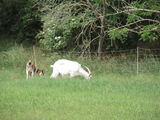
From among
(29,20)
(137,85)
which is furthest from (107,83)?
(29,20)

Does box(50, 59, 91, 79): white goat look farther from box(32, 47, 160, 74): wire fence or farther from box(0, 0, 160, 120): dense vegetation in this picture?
box(32, 47, 160, 74): wire fence

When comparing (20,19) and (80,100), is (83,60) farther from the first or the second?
(20,19)

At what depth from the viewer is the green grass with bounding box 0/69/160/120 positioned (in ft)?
41.4

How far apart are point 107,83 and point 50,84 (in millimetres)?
2090

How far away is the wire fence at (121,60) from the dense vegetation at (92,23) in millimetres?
620

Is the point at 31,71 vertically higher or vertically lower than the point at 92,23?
lower

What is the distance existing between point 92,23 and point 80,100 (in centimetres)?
1190

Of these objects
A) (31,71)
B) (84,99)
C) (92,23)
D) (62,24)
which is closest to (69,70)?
(31,71)

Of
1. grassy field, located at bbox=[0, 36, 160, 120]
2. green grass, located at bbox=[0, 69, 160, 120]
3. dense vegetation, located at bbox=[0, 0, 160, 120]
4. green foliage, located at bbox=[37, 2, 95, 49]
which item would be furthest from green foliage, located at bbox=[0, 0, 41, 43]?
green grass, located at bbox=[0, 69, 160, 120]

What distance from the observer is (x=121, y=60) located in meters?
25.0

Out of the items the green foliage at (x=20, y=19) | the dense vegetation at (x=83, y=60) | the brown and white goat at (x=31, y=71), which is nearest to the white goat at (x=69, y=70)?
the dense vegetation at (x=83, y=60)

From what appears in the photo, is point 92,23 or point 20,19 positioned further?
point 20,19

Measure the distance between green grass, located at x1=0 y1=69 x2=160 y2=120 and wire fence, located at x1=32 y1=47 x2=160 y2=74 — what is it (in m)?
3.06

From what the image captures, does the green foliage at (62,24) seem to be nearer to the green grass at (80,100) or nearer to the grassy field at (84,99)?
the grassy field at (84,99)
